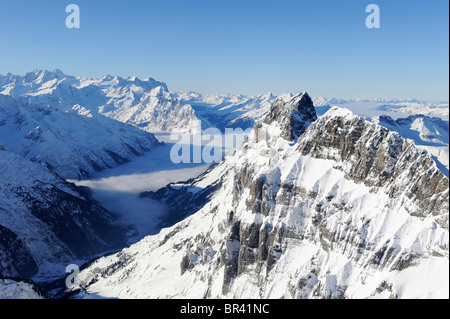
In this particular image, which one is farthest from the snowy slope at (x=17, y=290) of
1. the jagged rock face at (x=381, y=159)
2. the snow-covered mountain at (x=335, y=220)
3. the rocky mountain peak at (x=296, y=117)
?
the rocky mountain peak at (x=296, y=117)

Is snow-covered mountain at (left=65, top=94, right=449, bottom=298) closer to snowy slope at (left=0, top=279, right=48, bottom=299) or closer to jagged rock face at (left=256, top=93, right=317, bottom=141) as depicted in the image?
jagged rock face at (left=256, top=93, right=317, bottom=141)

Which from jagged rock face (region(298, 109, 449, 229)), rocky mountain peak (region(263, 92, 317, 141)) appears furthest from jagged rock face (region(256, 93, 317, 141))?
jagged rock face (region(298, 109, 449, 229))

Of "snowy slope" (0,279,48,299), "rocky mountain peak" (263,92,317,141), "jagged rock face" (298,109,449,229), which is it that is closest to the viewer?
"jagged rock face" (298,109,449,229)

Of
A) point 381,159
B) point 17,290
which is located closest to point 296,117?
point 381,159

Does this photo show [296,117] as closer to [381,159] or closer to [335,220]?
[381,159]

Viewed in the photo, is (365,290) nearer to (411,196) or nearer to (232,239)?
(411,196)

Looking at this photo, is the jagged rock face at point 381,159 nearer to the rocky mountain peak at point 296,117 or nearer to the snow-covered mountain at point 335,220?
the snow-covered mountain at point 335,220
